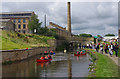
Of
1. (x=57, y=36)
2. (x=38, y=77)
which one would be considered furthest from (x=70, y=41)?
(x=38, y=77)

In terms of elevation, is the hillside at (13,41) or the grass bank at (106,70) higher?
the hillside at (13,41)

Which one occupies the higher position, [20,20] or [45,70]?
[20,20]

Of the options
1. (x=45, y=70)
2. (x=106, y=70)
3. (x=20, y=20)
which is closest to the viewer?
(x=106, y=70)

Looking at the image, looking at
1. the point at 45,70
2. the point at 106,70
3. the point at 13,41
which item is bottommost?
the point at 45,70

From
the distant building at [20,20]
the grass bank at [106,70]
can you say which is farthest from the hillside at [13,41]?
the distant building at [20,20]

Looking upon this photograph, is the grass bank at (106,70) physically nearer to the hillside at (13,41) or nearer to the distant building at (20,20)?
A: the hillside at (13,41)

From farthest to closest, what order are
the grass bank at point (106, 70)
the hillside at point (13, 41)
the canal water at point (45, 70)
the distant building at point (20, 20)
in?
the distant building at point (20, 20) → the hillside at point (13, 41) → the canal water at point (45, 70) → the grass bank at point (106, 70)

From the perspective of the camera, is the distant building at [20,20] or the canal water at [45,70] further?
the distant building at [20,20]

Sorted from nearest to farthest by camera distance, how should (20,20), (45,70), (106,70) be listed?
(106,70) < (45,70) < (20,20)

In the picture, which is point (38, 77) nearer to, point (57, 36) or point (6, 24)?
point (6, 24)

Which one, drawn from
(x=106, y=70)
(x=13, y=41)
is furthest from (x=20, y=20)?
(x=106, y=70)

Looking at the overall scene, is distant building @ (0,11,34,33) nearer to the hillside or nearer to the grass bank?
the hillside

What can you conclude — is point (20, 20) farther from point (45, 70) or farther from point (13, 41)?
point (45, 70)

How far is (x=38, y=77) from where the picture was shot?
16.9m
